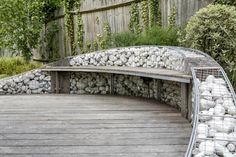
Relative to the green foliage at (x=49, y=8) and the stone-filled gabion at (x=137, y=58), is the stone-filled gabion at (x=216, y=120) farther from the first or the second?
the green foliage at (x=49, y=8)

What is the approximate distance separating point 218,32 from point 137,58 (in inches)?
68.3

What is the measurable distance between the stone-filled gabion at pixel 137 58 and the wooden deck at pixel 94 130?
61cm

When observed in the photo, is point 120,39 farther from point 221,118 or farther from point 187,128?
point 221,118

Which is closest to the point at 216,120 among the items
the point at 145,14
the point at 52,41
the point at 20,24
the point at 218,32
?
the point at 218,32

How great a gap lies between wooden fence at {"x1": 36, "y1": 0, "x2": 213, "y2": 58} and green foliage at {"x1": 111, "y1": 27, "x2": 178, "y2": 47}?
380 mm

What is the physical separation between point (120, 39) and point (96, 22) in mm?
1742

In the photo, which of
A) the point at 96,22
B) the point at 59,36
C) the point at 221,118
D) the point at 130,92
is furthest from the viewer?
the point at 59,36

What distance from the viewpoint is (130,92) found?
6594mm

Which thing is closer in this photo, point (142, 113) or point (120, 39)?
point (142, 113)

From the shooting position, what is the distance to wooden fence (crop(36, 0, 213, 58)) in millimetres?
6711

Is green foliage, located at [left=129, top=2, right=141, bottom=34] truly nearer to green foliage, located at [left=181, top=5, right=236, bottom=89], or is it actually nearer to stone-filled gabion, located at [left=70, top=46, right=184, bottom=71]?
stone-filled gabion, located at [left=70, top=46, right=184, bottom=71]

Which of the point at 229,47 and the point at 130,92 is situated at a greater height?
the point at 229,47

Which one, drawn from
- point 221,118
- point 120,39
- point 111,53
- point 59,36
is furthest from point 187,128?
point 59,36

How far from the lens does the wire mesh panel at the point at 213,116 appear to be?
8.67ft
